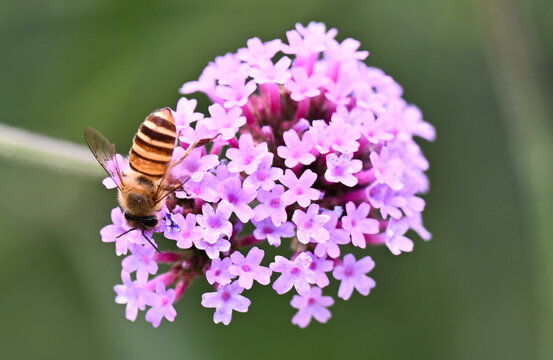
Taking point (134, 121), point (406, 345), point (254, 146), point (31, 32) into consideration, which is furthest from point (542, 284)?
point (31, 32)

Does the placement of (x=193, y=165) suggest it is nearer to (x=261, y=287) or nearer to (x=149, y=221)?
(x=149, y=221)

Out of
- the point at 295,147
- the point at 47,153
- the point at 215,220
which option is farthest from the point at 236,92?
the point at 47,153

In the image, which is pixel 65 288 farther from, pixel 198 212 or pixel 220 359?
pixel 198 212

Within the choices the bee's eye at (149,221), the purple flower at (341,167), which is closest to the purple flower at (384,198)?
the purple flower at (341,167)

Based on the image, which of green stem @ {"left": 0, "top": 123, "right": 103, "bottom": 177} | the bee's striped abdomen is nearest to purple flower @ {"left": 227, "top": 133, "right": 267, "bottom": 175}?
the bee's striped abdomen

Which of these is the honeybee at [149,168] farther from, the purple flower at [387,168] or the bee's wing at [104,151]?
the purple flower at [387,168]

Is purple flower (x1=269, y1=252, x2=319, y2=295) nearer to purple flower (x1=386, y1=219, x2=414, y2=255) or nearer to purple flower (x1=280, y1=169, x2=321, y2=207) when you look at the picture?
purple flower (x1=280, y1=169, x2=321, y2=207)

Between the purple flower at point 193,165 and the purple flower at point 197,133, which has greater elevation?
the purple flower at point 197,133
